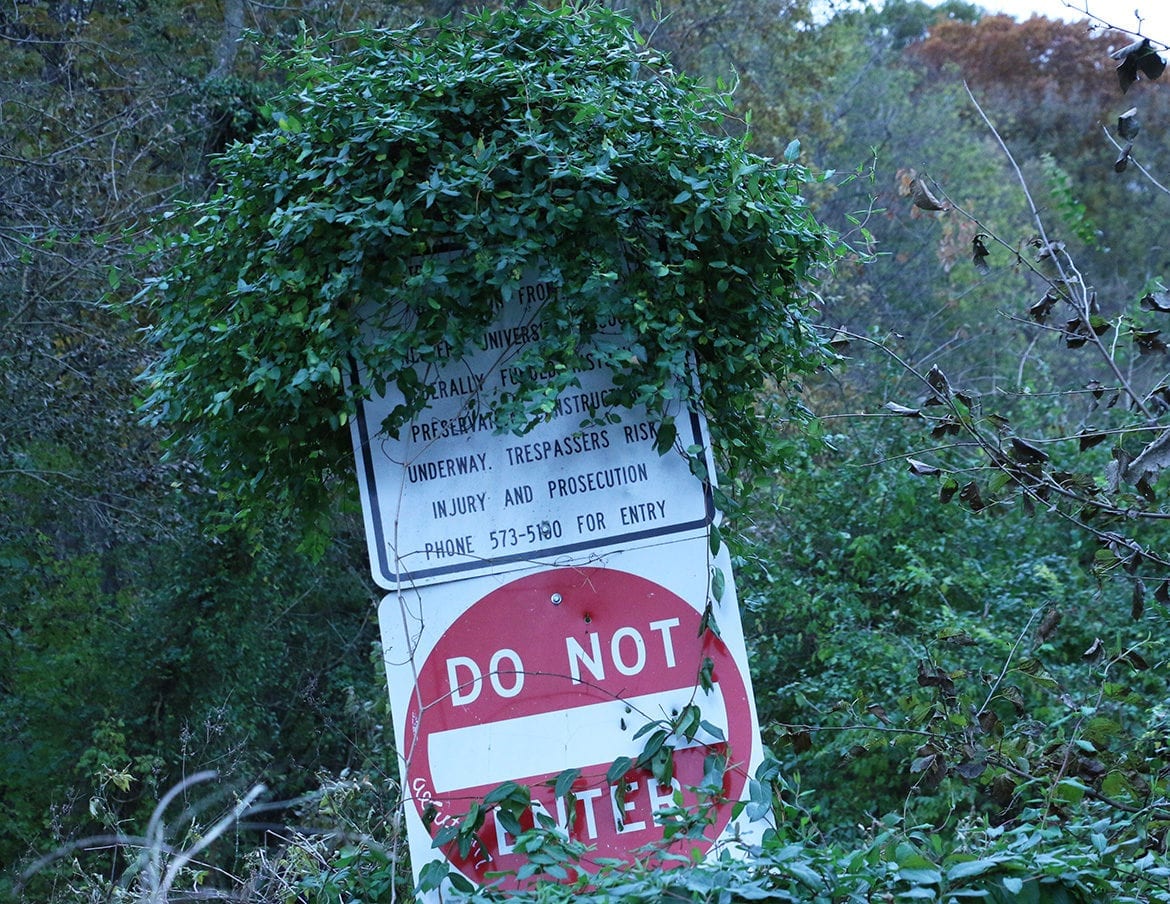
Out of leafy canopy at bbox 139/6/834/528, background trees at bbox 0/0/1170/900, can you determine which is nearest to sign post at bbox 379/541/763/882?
background trees at bbox 0/0/1170/900

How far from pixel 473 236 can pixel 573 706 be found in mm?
1169

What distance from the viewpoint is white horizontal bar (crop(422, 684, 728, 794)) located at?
3096mm

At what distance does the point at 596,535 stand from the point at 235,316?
3.41 ft

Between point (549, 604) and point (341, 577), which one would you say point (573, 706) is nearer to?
point (549, 604)

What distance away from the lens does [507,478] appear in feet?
10.5

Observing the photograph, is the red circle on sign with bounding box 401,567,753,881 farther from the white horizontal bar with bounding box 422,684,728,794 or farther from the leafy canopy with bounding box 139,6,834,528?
the leafy canopy with bounding box 139,6,834,528

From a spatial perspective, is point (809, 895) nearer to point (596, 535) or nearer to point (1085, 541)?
point (596, 535)

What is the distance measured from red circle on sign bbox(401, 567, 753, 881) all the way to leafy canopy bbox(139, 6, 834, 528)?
0.50 meters

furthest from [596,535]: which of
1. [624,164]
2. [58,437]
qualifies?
[58,437]

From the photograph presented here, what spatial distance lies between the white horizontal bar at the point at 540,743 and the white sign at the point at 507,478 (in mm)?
377

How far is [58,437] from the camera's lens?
9555mm

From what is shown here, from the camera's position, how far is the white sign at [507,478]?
319cm

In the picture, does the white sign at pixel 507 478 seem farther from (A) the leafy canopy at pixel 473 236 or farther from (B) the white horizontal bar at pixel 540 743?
(B) the white horizontal bar at pixel 540 743

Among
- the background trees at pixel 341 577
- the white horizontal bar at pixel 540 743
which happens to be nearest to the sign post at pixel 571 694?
the white horizontal bar at pixel 540 743
